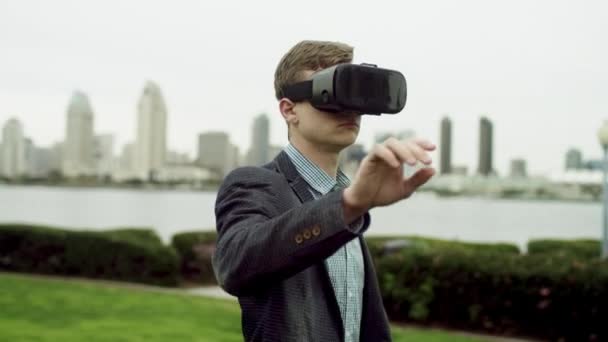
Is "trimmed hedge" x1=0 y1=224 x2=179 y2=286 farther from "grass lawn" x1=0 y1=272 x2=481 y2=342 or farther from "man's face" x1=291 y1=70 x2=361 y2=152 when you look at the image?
"man's face" x1=291 y1=70 x2=361 y2=152

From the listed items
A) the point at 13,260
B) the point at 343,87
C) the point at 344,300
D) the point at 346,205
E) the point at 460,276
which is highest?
the point at 343,87

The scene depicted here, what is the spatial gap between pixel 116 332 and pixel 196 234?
26.7 feet

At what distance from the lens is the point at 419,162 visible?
4.32 ft

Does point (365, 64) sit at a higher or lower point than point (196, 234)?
higher

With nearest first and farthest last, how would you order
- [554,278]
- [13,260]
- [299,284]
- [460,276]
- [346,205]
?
[346,205]
[299,284]
[554,278]
[460,276]
[13,260]

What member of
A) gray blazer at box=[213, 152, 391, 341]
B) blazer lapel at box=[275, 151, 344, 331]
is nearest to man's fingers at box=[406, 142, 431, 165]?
gray blazer at box=[213, 152, 391, 341]

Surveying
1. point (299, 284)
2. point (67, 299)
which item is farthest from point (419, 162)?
point (67, 299)

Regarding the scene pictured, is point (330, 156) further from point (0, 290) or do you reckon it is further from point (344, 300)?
point (0, 290)

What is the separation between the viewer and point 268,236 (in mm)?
1520

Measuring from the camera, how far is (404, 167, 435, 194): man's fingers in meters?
1.35

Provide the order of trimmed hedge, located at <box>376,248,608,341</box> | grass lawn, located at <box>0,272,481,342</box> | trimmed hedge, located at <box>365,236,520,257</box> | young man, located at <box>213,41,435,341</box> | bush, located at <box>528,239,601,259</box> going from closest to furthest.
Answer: young man, located at <box>213,41,435,341</box>
grass lawn, located at <box>0,272,481,342</box>
trimmed hedge, located at <box>376,248,608,341</box>
trimmed hedge, located at <box>365,236,520,257</box>
bush, located at <box>528,239,601,259</box>

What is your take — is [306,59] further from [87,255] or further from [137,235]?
[137,235]

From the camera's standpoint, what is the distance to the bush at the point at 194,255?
1559 centimetres

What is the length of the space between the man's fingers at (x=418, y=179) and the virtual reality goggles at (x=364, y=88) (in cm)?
28
